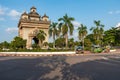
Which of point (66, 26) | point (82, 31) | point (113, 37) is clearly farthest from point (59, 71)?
point (113, 37)

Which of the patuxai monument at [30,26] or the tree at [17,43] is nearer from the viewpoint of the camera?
the tree at [17,43]

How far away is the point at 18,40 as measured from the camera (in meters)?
58.3

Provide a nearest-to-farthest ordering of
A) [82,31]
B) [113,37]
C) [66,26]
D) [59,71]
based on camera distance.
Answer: [59,71], [66,26], [82,31], [113,37]

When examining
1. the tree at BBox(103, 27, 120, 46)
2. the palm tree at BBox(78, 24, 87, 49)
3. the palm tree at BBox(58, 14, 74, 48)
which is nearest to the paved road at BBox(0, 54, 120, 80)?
the palm tree at BBox(58, 14, 74, 48)

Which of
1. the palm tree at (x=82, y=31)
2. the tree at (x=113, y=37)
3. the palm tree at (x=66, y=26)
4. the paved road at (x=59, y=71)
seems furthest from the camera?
the tree at (x=113, y=37)

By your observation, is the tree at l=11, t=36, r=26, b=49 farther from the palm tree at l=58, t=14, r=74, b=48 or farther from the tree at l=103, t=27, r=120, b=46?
the tree at l=103, t=27, r=120, b=46

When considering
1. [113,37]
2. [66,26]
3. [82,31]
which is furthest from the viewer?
[113,37]

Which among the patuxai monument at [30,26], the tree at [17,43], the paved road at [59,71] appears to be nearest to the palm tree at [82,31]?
the patuxai monument at [30,26]

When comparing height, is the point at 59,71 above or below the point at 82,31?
below

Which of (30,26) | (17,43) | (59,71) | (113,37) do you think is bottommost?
(59,71)

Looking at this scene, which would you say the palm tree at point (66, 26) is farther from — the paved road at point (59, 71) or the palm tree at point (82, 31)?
the paved road at point (59, 71)

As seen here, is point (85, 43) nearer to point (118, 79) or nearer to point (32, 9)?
point (32, 9)

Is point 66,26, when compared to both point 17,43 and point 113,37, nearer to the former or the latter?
point 17,43

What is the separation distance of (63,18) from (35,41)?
1664 centimetres
